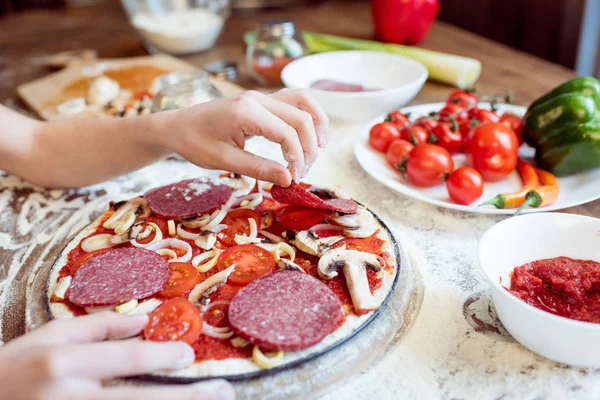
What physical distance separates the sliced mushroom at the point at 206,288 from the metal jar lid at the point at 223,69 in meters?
1.58

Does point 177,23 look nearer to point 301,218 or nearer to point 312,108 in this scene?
point 312,108

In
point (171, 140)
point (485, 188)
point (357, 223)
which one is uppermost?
point (171, 140)

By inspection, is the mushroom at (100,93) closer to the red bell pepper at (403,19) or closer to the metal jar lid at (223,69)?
the metal jar lid at (223,69)

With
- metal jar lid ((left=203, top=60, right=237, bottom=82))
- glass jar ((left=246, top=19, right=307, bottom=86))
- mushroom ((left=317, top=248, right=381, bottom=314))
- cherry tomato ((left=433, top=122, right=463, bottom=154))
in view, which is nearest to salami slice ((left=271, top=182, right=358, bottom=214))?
mushroom ((left=317, top=248, right=381, bottom=314))

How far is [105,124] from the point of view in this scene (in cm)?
164

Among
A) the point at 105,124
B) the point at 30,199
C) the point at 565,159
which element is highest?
the point at 105,124

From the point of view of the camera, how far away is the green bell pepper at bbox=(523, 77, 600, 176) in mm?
1691

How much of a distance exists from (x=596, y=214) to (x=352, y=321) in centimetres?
88

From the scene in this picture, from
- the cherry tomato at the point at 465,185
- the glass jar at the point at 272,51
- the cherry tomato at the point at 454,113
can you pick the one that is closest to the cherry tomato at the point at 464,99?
the cherry tomato at the point at 454,113

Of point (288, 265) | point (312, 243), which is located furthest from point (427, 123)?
point (288, 265)


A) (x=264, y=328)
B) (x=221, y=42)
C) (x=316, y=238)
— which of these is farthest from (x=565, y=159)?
(x=221, y=42)

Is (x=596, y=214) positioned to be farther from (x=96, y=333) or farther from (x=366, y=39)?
(x=366, y=39)

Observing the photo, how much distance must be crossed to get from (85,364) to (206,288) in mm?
343

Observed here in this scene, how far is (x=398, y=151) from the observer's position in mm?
1823
